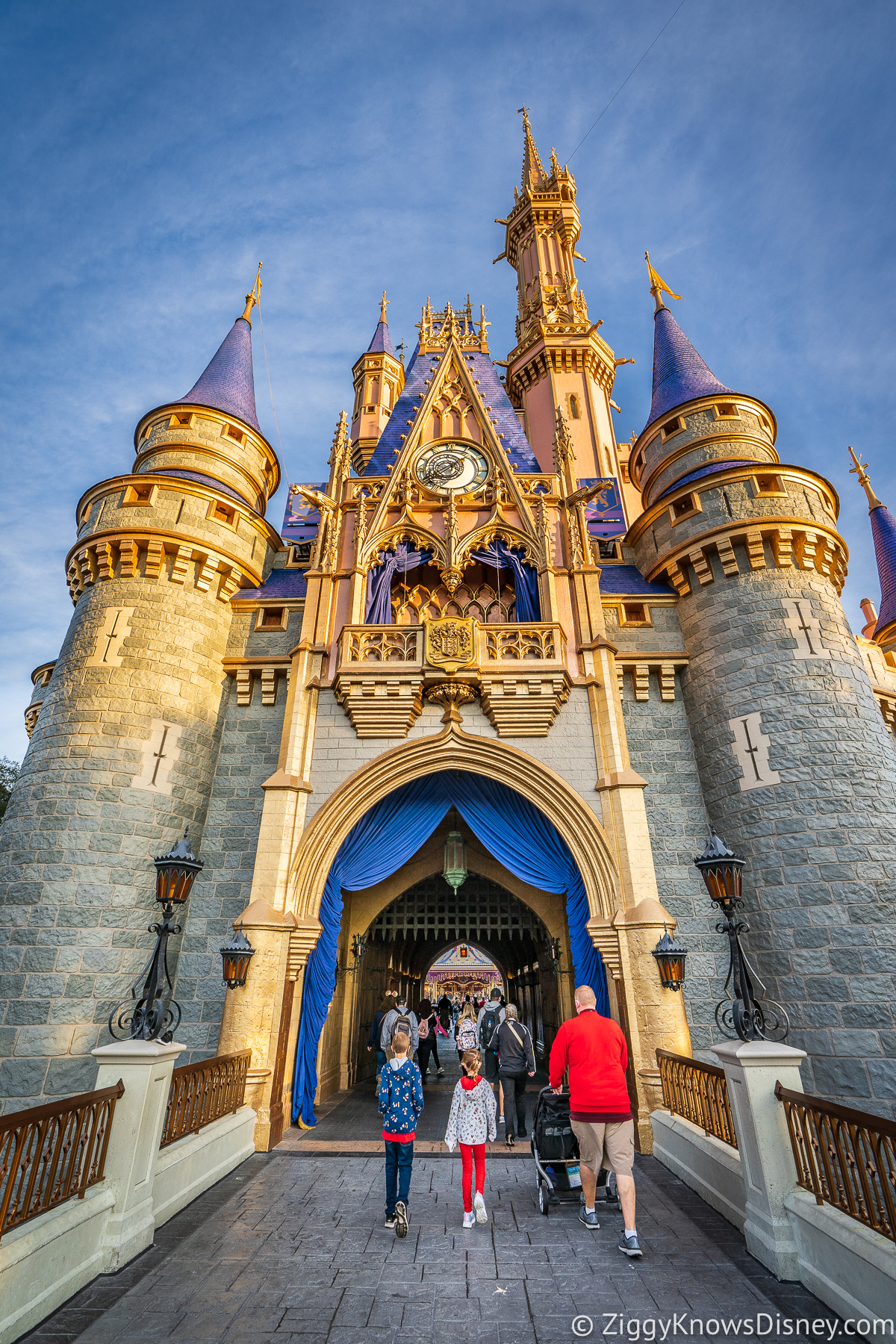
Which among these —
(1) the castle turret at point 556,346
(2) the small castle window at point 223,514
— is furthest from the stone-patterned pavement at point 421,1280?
(1) the castle turret at point 556,346

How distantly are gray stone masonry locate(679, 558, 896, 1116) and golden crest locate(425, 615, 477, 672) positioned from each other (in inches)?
181

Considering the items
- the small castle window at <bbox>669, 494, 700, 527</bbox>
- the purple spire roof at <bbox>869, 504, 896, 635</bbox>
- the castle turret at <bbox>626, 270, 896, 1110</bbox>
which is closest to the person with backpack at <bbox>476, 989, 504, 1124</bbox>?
the castle turret at <bbox>626, 270, 896, 1110</bbox>

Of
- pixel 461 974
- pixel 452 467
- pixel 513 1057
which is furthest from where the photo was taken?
pixel 461 974

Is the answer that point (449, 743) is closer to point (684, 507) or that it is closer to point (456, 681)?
point (456, 681)

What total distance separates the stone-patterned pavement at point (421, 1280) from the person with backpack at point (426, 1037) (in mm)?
7562

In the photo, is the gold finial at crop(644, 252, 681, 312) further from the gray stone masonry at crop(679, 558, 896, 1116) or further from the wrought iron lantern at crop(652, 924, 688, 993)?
the wrought iron lantern at crop(652, 924, 688, 993)

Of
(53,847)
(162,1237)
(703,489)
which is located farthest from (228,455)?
(162,1237)

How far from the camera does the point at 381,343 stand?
26.5m

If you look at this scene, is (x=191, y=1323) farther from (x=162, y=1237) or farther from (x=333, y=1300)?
(x=162, y=1237)

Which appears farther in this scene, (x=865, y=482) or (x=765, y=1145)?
(x=865, y=482)

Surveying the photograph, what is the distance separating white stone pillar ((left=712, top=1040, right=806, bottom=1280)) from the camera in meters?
4.66

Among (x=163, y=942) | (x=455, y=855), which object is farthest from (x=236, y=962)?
(x=455, y=855)

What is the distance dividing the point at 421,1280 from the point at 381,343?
28126mm

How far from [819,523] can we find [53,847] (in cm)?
1474
